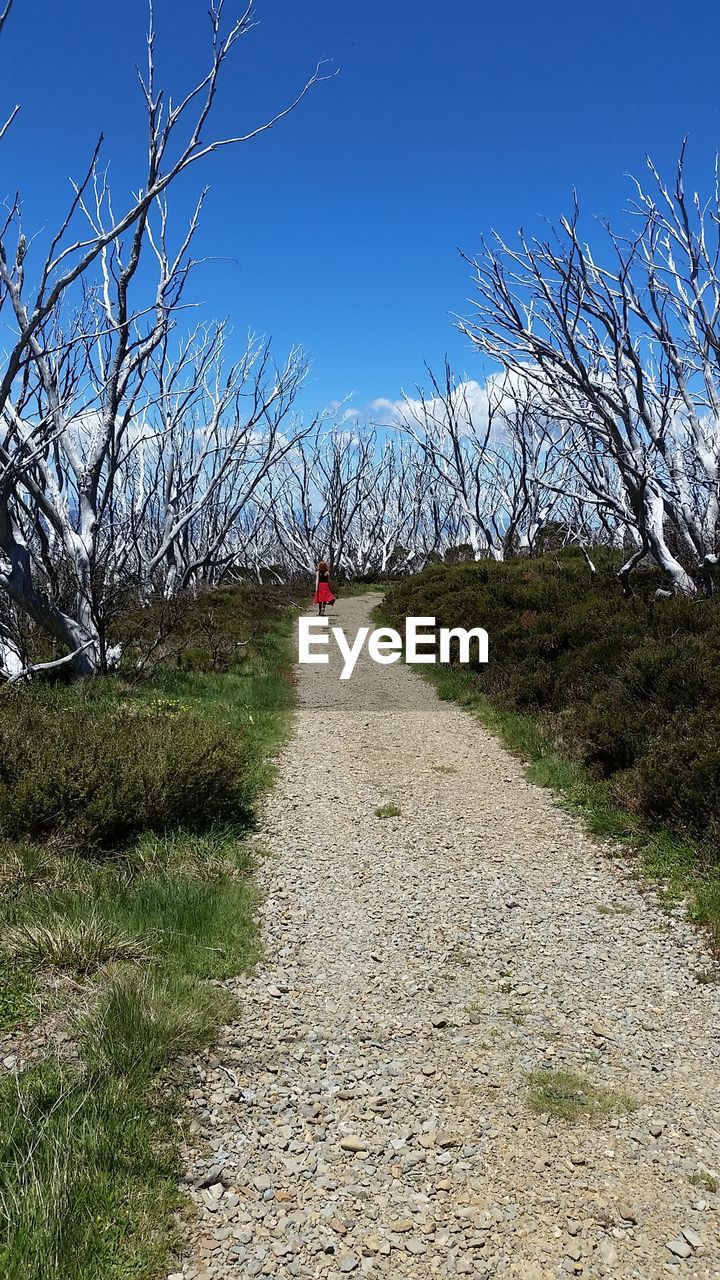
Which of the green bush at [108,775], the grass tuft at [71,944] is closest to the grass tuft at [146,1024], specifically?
the grass tuft at [71,944]

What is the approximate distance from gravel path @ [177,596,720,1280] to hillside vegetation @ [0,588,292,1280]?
0.21 metres

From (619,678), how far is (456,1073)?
5790mm

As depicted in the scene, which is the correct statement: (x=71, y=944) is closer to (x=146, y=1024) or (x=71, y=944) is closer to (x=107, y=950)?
(x=107, y=950)

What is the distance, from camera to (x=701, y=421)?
13.4 m

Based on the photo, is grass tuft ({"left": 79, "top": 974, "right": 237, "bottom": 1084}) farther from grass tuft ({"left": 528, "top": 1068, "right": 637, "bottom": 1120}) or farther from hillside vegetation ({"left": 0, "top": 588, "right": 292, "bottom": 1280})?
grass tuft ({"left": 528, "top": 1068, "right": 637, "bottom": 1120})

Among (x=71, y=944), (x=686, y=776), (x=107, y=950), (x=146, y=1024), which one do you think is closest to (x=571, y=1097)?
(x=146, y=1024)

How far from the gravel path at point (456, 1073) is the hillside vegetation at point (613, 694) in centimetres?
72

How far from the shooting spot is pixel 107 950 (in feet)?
13.3

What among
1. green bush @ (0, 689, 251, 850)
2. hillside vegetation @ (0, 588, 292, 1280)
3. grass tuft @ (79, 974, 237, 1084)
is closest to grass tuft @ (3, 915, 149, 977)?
hillside vegetation @ (0, 588, 292, 1280)

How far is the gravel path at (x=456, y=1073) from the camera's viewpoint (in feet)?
8.46

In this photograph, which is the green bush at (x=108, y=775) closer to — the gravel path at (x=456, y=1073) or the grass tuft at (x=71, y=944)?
the gravel path at (x=456, y=1073)

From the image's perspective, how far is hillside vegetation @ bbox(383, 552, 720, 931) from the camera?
603 cm

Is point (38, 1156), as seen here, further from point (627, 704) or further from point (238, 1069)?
point (627, 704)

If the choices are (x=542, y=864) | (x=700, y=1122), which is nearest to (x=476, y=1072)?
(x=700, y=1122)
